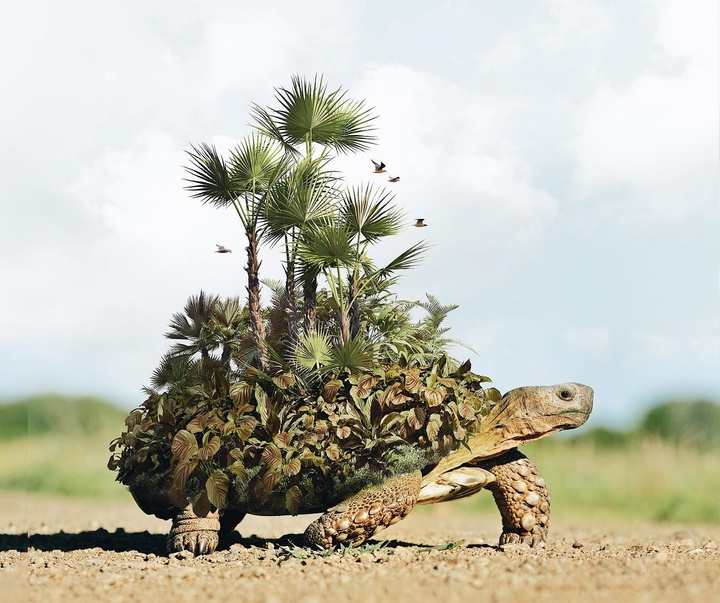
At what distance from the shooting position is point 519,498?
7.35m

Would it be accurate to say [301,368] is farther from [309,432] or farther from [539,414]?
[539,414]

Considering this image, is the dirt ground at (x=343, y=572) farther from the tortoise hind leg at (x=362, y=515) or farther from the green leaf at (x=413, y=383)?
the green leaf at (x=413, y=383)

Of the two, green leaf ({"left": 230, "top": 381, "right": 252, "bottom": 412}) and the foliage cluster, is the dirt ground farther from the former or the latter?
green leaf ({"left": 230, "top": 381, "right": 252, "bottom": 412})

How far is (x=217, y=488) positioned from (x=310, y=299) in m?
1.91

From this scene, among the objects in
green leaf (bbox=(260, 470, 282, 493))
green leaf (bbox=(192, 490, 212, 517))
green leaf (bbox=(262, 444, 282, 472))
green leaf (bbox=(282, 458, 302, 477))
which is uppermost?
green leaf (bbox=(262, 444, 282, 472))

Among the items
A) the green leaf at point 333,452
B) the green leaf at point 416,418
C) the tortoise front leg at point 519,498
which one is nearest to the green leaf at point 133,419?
the green leaf at point 333,452

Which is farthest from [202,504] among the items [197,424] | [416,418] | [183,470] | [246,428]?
[416,418]

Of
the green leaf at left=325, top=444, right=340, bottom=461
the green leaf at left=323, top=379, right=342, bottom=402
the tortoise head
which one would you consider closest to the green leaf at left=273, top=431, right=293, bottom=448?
the green leaf at left=325, top=444, right=340, bottom=461

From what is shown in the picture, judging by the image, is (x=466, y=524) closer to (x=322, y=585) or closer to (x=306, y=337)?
(x=306, y=337)

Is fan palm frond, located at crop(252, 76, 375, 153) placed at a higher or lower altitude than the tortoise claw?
higher

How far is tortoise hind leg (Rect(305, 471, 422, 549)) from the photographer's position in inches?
252

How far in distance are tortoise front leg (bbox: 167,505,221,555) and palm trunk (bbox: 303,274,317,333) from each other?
1.91 meters

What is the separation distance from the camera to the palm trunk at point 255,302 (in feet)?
23.4

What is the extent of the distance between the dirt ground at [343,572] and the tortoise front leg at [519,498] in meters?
0.24
